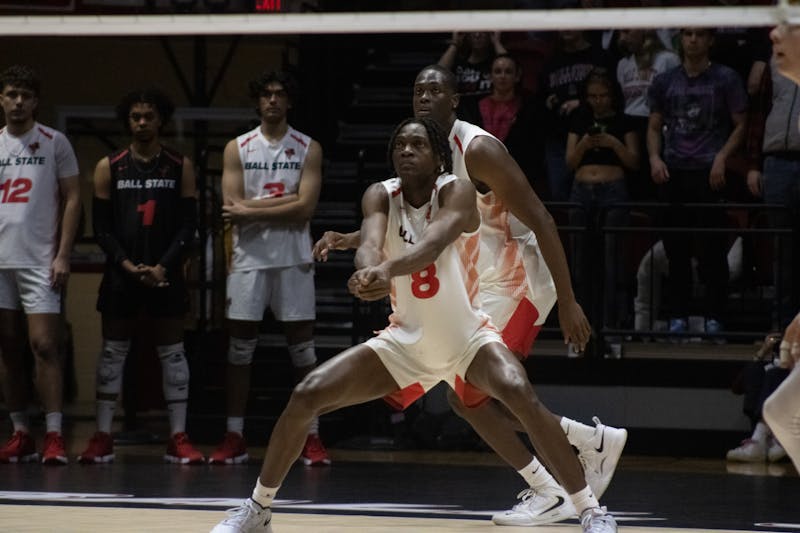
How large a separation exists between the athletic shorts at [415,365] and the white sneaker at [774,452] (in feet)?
14.9

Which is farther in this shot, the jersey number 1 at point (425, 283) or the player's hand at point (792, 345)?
the jersey number 1 at point (425, 283)

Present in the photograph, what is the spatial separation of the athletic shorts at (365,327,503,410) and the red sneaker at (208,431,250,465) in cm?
379

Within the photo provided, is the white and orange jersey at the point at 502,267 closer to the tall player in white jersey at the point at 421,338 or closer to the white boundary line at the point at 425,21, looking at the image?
the tall player in white jersey at the point at 421,338

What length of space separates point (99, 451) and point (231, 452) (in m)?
0.84

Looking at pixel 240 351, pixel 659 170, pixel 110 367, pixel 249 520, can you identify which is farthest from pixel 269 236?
pixel 249 520

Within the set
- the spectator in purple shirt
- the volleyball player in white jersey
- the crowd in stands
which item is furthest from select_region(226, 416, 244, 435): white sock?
the volleyball player in white jersey

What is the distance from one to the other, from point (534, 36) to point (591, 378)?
9.88 ft

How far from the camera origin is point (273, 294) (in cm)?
1012

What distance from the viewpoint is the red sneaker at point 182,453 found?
32.4ft

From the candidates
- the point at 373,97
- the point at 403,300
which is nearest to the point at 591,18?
the point at 403,300

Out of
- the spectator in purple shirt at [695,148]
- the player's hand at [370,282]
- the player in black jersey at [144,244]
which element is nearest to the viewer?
the player's hand at [370,282]

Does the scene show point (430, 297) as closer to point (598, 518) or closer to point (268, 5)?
point (598, 518)

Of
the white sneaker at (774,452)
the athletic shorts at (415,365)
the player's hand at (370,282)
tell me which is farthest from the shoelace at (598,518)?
the white sneaker at (774,452)

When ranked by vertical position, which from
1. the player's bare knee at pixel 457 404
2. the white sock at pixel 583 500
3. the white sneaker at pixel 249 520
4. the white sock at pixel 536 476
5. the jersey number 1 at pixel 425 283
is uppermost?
the jersey number 1 at pixel 425 283
